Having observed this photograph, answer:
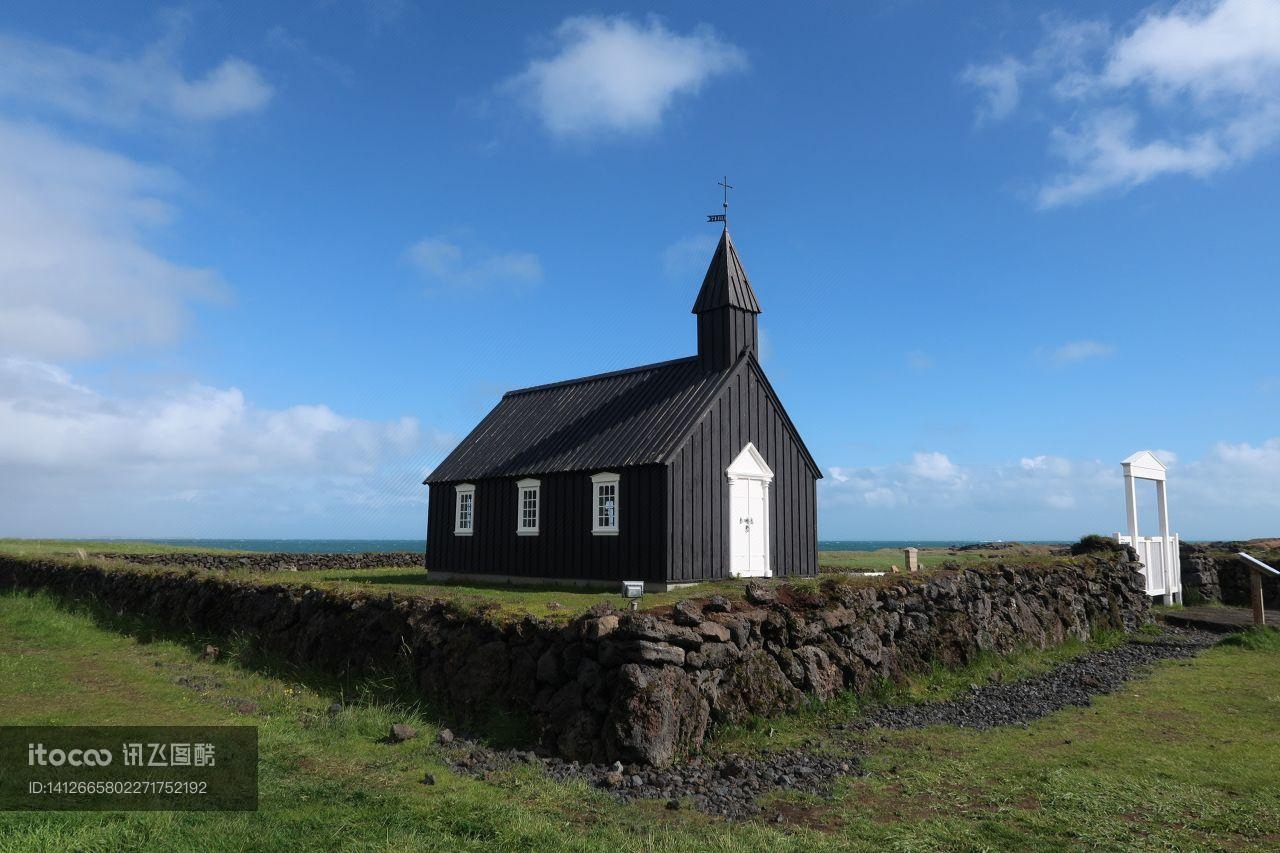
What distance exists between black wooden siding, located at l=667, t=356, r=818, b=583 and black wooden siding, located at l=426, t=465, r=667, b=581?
570mm

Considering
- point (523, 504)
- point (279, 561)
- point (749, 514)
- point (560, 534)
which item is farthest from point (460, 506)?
point (279, 561)

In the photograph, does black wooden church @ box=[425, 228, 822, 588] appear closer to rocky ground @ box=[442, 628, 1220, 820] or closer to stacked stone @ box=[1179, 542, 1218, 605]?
rocky ground @ box=[442, 628, 1220, 820]

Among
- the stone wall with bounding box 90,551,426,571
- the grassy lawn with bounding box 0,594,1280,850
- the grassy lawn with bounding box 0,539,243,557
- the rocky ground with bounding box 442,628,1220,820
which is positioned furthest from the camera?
the grassy lawn with bounding box 0,539,243,557

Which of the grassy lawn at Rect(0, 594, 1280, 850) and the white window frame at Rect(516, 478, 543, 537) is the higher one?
the white window frame at Rect(516, 478, 543, 537)

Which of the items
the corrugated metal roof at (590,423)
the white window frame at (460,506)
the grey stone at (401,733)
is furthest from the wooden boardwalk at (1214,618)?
the white window frame at (460,506)

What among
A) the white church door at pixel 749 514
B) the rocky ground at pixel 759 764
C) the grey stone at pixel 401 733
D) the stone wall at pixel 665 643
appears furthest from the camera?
the white church door at pixel 749 514

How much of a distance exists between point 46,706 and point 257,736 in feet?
15.3

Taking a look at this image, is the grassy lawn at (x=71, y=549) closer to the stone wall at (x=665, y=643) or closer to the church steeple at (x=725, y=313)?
the stone wall at (x=665, y=643)

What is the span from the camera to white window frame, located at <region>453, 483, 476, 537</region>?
26.7 m

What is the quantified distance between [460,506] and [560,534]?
5806 millimetres

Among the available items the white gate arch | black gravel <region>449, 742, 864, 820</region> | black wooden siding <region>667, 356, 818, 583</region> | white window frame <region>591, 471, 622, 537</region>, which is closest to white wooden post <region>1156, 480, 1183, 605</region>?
the white gate arch

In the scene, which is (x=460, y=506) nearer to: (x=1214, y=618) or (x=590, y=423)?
(x=590, y=423)

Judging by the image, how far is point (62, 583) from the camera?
91.9 ft

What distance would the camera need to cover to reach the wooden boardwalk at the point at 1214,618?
21.0 m
